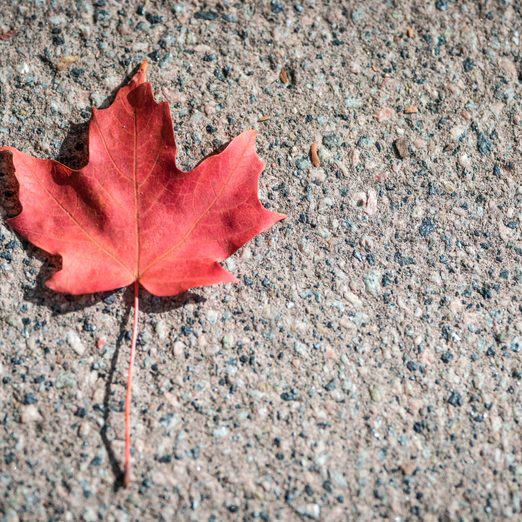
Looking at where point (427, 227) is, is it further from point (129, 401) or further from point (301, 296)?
point (129, 401)

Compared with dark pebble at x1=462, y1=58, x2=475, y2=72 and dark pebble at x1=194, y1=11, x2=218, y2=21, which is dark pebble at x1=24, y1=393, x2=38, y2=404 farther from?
dark pebble at x1=462, y1=58, x2=475, y2=72

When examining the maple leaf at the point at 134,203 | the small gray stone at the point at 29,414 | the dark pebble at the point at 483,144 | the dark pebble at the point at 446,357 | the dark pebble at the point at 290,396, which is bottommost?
the dark pebble at the point at 446,357

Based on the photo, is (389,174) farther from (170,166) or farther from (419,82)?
(170,166)

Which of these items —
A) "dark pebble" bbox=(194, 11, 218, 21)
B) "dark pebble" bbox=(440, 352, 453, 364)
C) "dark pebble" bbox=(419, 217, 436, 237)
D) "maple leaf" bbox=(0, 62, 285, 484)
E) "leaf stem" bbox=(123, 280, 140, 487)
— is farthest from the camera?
"dark pebble" bbox=(194, 11, 218, 21)

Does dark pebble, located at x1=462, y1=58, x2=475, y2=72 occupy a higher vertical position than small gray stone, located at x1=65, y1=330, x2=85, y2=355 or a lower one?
higher

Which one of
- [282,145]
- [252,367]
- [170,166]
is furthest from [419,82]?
[252,367]

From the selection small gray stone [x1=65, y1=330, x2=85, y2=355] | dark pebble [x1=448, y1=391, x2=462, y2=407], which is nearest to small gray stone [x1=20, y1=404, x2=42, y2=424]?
small gray stone [x1=65, y1=330, x2=85, y2=355]

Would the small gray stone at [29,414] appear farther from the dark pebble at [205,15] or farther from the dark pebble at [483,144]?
the dark pebble at [483,144]

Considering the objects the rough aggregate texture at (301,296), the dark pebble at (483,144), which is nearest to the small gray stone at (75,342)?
the rough aggregate texture at (301,296)

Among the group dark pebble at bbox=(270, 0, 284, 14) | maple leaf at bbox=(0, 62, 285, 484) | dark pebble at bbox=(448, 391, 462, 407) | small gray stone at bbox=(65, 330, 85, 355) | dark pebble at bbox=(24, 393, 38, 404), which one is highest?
dark pebble at bbox=(270, 0, 284, 14)
